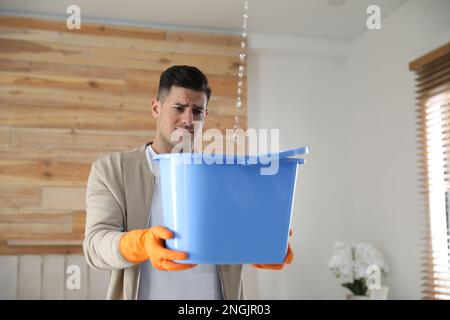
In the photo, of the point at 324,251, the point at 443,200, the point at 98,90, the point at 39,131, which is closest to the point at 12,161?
the point at 39,131

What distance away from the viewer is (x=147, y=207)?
53.3 inches

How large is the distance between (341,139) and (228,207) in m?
2.71

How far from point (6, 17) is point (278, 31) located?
156cm

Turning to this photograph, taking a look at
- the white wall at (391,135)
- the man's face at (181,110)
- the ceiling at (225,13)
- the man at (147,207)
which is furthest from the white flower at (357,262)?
the man's face at (181,110)

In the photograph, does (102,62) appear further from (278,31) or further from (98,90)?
(278,31)

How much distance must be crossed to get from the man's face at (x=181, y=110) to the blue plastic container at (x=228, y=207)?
0.28 metres

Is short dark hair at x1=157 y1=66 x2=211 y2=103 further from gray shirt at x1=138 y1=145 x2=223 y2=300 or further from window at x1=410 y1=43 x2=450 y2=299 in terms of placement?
window at x1=410 y1=43 x2=450 y2=299

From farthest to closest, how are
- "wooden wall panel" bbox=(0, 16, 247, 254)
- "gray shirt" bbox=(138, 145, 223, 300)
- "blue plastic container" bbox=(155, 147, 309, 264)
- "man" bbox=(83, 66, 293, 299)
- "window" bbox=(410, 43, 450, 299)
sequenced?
"wooden wall panel" bbox=(0, 16, 247, 254) < "window" bbox=(410, 43, 450, 299) < "gray shirt" bbox=(138, 145, 223, 300) < "man" bbox=(83, 66, 293, 299) < "blue plastic container" bbox=(155, 147, 309, 264)

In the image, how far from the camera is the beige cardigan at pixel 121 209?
1.24 m

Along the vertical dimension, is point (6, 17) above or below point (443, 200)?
above

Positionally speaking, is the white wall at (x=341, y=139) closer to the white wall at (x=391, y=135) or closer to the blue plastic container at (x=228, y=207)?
the white wall at (x=391, y=135)

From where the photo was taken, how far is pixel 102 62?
3.19 metres

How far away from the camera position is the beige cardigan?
4.08 feet

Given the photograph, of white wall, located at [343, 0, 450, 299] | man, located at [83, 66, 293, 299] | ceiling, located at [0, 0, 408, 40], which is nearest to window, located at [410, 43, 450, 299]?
white wall, located at [343, 0, 450, 299]
